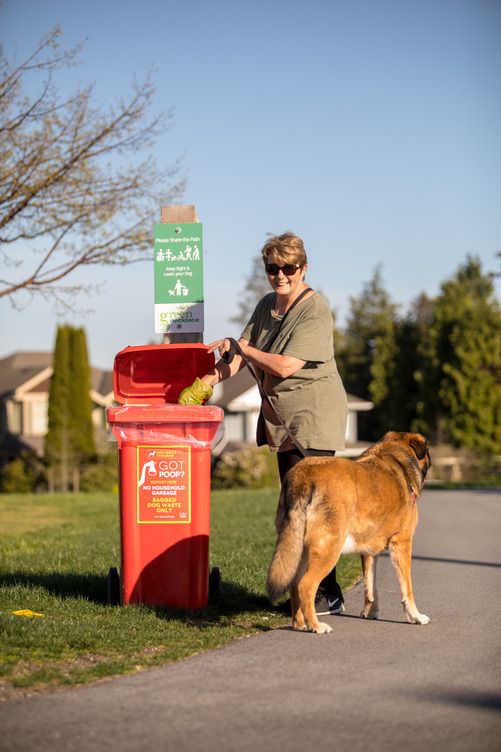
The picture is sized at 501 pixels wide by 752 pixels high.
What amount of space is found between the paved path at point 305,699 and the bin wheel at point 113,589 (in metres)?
1.47

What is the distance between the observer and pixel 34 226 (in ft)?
43.7

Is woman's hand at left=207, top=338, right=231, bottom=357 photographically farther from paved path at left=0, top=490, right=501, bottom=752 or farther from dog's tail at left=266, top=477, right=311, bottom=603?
paved path at left=0, top=490, right=501, bottom=752

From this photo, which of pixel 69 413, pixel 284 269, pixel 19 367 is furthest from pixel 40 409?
pixel 284 269

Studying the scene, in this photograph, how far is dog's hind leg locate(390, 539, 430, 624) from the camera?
6238 millimetres

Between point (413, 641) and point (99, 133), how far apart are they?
9.63 metres

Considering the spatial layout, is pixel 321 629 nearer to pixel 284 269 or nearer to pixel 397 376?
pixel 284 269

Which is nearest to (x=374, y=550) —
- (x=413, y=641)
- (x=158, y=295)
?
(x=413, y=641)

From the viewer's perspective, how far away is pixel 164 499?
6598mm

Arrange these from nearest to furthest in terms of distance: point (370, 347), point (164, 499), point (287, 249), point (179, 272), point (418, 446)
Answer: point (287, 249), point (164, 499), point (418, 446), point (179, 272), point (370, 347)

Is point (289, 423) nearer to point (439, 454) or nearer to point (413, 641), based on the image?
point (413, 641)

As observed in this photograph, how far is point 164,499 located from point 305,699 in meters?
2.36

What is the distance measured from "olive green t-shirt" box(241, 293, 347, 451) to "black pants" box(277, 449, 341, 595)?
0.15 ft

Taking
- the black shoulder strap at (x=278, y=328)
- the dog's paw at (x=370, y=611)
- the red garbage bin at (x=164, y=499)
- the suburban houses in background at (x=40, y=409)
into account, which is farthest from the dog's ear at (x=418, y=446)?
the suburban houses in background at (x=40, y=409)

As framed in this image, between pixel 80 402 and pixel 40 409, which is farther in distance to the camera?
pixel 40 409
